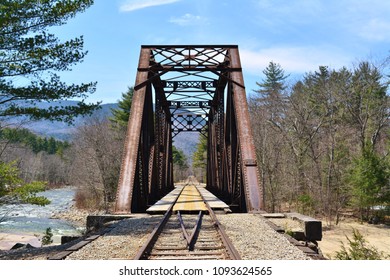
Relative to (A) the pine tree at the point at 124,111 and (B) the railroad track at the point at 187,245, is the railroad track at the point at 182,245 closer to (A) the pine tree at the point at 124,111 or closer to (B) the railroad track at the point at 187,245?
(B) the railroad track at the point at 187,245

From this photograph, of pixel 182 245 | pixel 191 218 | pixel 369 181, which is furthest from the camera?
pixel 369 181

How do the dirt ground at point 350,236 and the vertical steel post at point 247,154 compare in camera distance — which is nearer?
the vertical steel post at point 247,154

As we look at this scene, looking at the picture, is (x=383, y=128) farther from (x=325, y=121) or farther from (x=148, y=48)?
(x=148, y=48)

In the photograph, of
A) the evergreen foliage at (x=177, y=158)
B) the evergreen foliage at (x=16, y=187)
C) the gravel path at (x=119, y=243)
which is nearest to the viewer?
the gravel path at (x=119, y=243)

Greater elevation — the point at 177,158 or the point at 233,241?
the point at 177,158

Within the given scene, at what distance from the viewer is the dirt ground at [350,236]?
691 inches

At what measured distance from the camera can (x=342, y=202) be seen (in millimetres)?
25453

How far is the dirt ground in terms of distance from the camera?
57.6ft

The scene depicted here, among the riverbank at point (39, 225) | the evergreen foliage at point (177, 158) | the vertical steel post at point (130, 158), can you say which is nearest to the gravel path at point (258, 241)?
the vertical steel post at point (130, 158)

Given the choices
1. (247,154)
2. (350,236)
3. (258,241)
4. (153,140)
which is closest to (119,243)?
(258,241)

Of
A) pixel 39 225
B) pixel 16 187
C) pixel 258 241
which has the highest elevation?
pixel 16 187

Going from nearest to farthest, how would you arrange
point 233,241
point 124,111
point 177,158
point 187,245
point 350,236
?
point 187,245 → point 233,241 → point 350,236 → point 124,111 → point 177,158

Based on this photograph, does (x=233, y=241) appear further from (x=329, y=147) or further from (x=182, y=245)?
(x=329, y=147)

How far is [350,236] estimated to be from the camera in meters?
20.2
